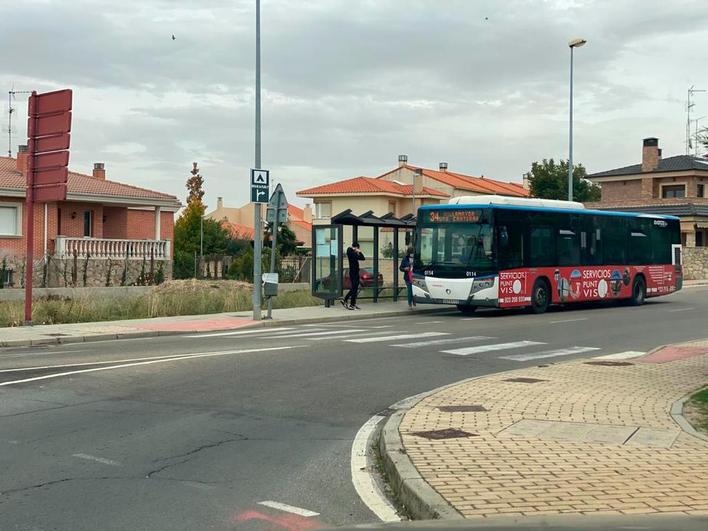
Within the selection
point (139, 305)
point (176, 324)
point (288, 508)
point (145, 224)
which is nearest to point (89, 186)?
point (145, 224)

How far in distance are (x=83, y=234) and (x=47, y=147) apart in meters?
22.7

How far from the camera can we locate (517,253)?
24234mm

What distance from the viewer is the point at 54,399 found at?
10.3m

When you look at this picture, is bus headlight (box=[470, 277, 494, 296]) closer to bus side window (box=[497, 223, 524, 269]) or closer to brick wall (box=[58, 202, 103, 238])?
bus side window (box=[497, 223, 524, 269])

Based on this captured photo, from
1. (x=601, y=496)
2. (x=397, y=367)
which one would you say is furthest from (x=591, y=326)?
(x=601, y=496)

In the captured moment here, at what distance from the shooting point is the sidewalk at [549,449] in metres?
5.71

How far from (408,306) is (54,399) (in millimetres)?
17494

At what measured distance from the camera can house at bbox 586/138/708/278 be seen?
57.5 m

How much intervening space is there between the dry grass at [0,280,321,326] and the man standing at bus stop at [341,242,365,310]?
251cm

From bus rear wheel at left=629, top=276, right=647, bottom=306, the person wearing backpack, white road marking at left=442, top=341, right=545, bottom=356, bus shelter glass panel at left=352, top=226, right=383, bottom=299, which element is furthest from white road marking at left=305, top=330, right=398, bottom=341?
bus rear wheel at left=629, top=276, right=647, bottom=306

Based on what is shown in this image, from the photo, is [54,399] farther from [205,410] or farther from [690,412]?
[690,412]

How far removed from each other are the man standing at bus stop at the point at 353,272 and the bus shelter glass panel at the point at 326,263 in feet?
1.49

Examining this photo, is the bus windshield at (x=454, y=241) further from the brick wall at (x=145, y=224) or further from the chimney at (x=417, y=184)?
the chimney at (x=417, y=184)

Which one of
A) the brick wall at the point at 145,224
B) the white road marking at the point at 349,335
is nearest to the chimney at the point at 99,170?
the brick wall at the point at 145,224
